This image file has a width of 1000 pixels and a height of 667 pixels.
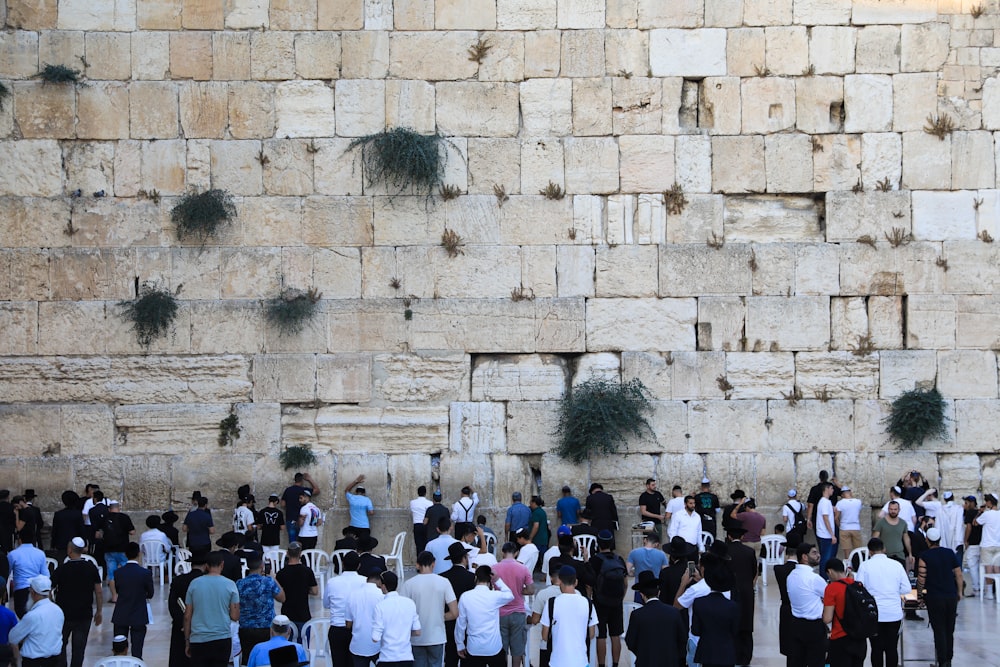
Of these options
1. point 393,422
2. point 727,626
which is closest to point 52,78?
point 393,422

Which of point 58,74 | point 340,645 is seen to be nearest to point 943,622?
point 340,645

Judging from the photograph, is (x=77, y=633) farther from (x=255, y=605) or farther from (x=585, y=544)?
(x=585, y=544)

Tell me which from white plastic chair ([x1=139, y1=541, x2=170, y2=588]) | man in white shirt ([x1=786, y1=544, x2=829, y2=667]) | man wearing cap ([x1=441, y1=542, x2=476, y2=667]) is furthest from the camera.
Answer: white plastic chair ([x1=139, y1=541, x2=170, y2=588])

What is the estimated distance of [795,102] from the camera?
1652 centimetres

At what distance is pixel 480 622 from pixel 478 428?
23.3ft

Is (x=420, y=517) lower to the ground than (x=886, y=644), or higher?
higher

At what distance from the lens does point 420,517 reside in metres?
15.0

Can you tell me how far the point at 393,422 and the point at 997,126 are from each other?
904cm

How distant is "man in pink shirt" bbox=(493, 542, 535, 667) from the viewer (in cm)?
1001

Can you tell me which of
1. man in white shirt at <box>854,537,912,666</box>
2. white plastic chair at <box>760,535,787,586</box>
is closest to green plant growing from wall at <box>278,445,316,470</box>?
white plastic chair at <box>760,535,787,586</box>

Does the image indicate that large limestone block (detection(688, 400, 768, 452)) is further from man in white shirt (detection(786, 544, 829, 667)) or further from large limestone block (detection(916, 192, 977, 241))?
man in white shirt (detection(786, 544, 829, 667))

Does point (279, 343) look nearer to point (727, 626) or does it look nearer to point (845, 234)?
point (845, 234)

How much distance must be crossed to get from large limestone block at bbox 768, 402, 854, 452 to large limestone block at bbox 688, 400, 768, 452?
0.54ft

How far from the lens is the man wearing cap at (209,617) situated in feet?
29.8
